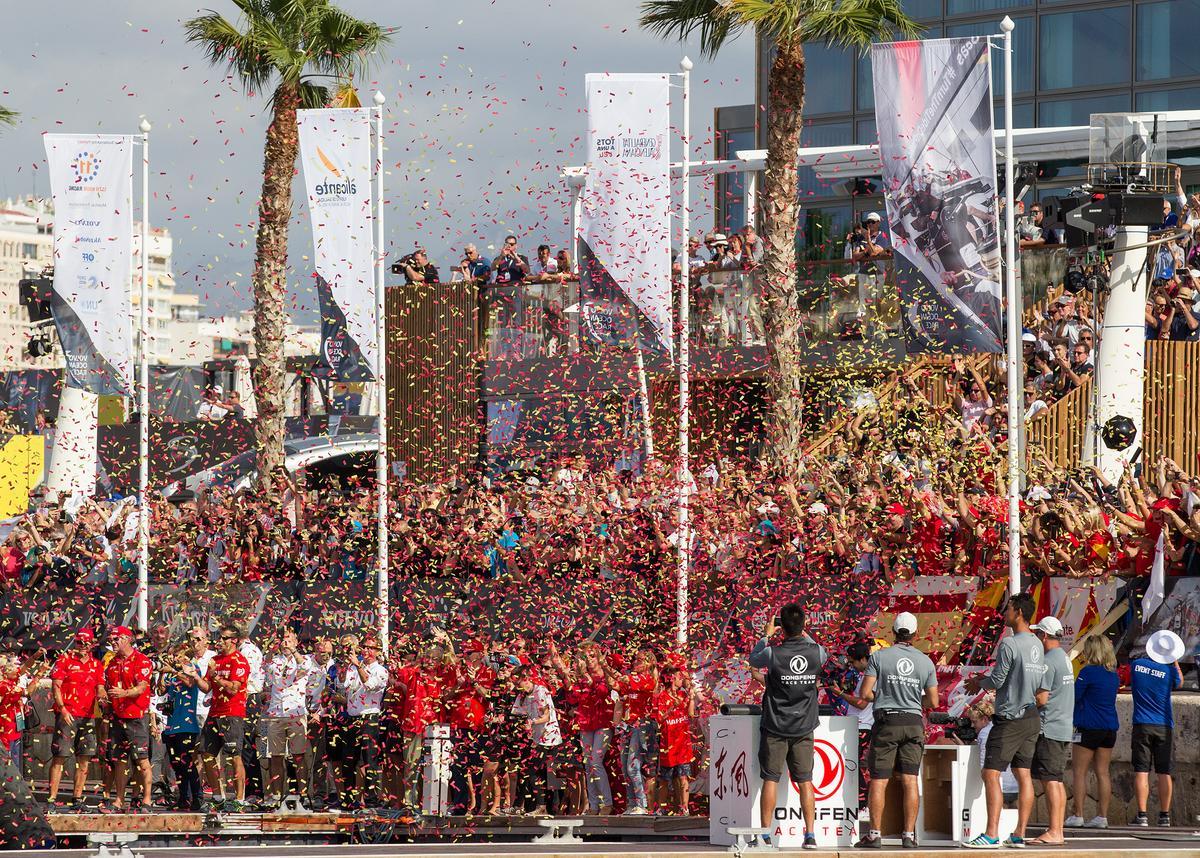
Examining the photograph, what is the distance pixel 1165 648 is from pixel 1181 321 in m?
7.92

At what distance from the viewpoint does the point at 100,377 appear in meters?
22.5

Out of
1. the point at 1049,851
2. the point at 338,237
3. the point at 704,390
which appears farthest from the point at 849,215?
the point at 1049,851

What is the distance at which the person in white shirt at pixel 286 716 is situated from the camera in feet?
58.2

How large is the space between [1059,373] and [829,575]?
16.5ft

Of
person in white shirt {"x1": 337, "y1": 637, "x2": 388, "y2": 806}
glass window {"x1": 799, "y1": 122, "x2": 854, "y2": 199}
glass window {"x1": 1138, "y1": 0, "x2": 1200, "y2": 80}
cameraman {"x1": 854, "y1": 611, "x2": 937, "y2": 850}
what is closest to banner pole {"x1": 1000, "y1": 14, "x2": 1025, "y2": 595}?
cameraman {"x1": 854, "y1": 611, "x2": 937, "y2": 850}

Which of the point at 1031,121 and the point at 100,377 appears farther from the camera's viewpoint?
the point at 1031,121

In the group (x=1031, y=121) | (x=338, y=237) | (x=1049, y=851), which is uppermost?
(x=1031, y=121)

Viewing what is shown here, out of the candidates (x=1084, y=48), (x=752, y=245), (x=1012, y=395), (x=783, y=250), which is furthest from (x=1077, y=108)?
(x=1012, y=395)

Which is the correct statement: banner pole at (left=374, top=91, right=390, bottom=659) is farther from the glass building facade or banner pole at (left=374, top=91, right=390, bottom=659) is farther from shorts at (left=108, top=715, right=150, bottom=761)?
the glass building facade

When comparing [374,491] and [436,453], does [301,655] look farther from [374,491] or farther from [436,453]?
[436,453]

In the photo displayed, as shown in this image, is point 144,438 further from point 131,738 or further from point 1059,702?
point 1059,702

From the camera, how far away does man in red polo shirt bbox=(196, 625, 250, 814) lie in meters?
17.4

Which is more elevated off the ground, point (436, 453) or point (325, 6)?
point (325, 6)

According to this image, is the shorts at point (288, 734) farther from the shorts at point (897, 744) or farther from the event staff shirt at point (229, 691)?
the shorts at point (897, 744)
